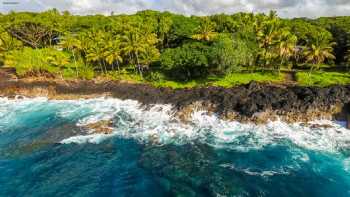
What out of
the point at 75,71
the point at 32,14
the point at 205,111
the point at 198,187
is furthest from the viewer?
the point at 32,14

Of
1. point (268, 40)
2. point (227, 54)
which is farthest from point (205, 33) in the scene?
point (268, 40)

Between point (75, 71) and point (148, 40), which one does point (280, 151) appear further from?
point (75, 71)

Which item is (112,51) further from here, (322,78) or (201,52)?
(322,78)

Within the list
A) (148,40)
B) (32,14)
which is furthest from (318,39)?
(32,14)

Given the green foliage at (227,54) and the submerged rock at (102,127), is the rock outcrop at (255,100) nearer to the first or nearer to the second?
the green foliage at (227,54)

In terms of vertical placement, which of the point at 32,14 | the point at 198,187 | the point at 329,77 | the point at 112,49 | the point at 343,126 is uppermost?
the point at 32,14

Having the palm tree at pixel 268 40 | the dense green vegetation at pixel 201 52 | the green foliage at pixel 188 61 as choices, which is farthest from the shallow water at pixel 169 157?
the palm tree at pixel 268 40
